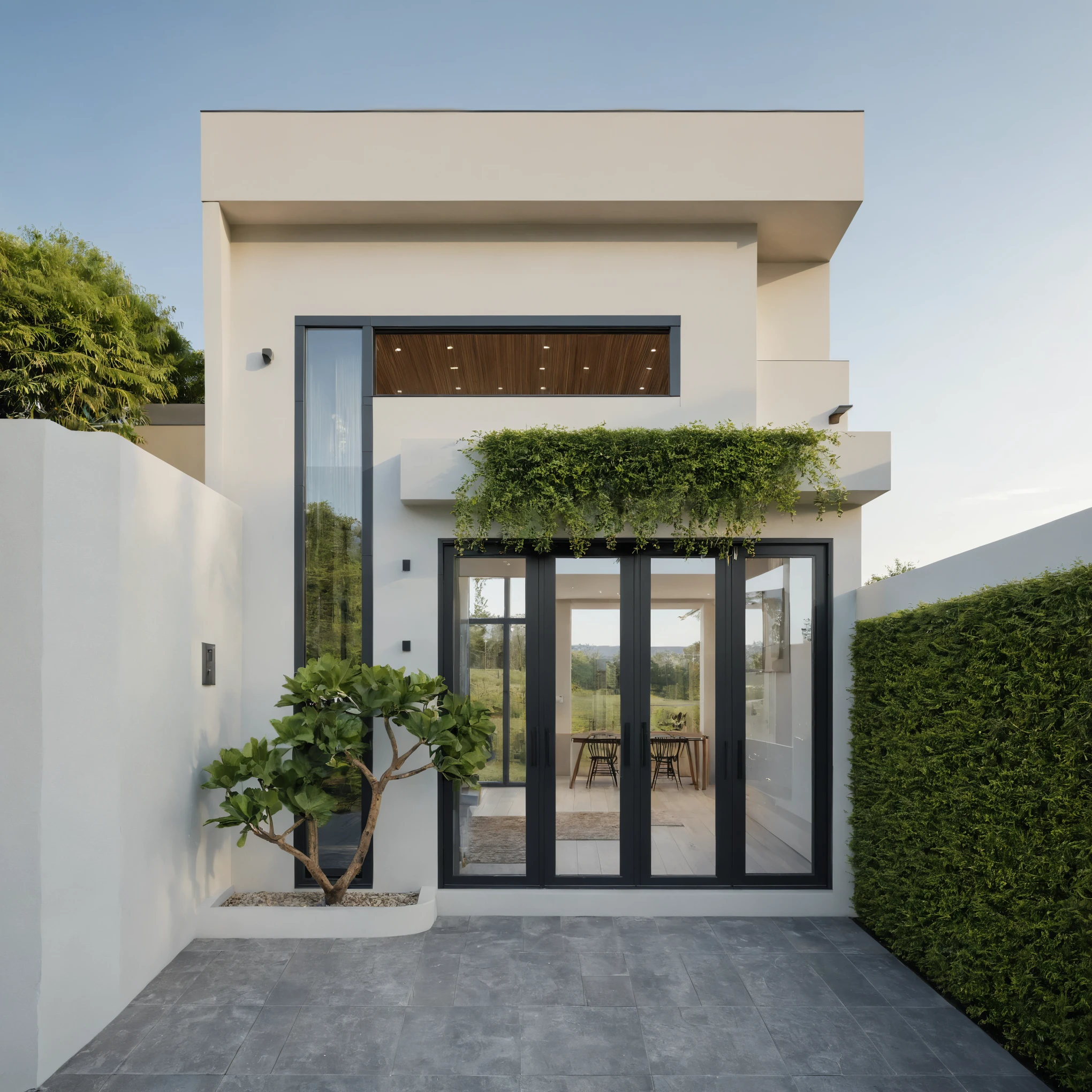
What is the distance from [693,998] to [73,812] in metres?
3.87

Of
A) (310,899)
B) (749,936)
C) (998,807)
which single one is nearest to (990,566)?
(998,807)

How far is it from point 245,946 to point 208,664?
2.11 metres

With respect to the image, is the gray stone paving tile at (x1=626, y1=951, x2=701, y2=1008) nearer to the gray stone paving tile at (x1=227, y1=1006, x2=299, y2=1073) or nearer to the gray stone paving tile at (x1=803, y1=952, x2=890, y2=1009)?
the gray stone paving tile at (x1=803, y1=952, x2=890, y2=1009)

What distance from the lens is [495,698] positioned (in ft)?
19.2

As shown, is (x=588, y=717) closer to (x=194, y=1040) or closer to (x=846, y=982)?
(x=846, y=982)

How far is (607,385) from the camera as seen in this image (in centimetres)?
644

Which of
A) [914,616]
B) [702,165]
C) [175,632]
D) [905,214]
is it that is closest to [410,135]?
[702,165]

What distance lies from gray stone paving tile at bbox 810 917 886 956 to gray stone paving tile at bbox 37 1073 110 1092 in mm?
4729

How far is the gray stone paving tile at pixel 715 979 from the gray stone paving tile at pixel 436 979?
160 cm

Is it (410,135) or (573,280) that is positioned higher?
(410,135)

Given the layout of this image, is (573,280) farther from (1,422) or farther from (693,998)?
(693,998)

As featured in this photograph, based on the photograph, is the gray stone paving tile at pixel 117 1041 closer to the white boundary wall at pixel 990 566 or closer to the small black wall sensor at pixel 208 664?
the small black wall sensor at pixel 208 664

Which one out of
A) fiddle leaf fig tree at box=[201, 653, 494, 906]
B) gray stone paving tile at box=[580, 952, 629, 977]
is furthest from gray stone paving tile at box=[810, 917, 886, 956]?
fiddle leaf fig tree at box=[201, 653, 494, 906]

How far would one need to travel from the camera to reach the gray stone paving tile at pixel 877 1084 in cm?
335
